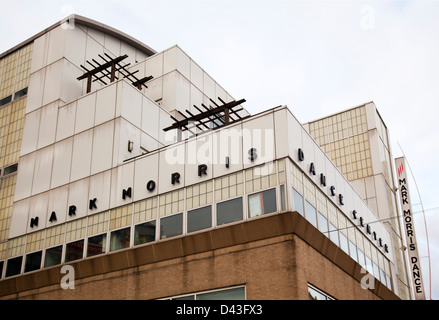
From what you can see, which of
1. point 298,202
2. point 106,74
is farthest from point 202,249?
point 106,74

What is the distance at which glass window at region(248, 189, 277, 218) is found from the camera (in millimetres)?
22844

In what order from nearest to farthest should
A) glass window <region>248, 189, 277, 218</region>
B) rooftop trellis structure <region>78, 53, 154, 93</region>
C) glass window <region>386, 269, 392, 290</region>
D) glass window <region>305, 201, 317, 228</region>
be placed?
glass window <region>248, 189, 277, 218</region> → glass window <region>305, 201, 317, 228</region> → glass window <region>386, 269, 392, 290</region> → rooftop trellis structure <region>78, 53, 154, 93</region>

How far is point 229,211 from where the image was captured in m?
23.9

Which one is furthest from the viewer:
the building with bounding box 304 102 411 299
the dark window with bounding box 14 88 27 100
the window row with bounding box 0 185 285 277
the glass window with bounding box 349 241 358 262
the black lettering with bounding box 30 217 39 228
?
the building with bounding box 304 102 411 299

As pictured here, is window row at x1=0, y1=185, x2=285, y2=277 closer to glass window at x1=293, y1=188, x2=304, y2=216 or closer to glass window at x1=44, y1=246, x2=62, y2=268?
glass window at x1=44, y1=246, x2=62, y2=268

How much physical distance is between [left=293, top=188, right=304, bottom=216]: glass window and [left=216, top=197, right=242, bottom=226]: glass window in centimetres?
242

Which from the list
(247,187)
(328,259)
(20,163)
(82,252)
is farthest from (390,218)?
(20,163)

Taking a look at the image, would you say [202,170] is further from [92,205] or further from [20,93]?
[20,93]

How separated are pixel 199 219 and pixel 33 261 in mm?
11478

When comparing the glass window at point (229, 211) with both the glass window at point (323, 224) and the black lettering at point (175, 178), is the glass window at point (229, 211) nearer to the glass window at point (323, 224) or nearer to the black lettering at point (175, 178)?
the black lettering at point (175, 178)

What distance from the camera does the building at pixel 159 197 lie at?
22.9m

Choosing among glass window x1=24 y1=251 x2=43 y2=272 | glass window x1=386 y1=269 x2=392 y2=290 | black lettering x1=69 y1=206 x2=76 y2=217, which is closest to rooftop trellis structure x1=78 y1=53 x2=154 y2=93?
black lettering x1=69 y1=206 x2=76 y2=217

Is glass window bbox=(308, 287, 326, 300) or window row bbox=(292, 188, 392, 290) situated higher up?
window row bbox=(292, 188, 392, 290)
